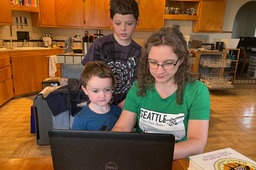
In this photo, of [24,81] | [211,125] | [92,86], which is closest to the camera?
[92,86]

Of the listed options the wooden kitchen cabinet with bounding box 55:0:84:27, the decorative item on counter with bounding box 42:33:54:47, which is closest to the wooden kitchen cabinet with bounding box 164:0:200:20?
the wooden kitchen cabinet with bounding box 55:0:84:27

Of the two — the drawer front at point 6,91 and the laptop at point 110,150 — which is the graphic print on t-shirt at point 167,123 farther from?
the drawer front at point 6,91

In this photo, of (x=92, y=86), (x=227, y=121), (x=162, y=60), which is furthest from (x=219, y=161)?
(x=227, y=121)

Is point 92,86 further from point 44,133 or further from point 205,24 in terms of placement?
point 205,24

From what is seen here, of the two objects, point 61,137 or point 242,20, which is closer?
point 61,137

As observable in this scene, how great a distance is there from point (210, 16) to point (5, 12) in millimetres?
4612

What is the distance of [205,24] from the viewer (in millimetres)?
5035

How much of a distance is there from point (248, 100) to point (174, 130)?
3.97m

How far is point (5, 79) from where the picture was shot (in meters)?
3.50

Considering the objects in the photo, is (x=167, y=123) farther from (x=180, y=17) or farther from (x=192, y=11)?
(x=192, y=11)

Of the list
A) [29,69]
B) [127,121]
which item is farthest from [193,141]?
[29,69]

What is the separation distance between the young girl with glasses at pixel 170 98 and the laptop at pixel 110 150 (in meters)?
0.36

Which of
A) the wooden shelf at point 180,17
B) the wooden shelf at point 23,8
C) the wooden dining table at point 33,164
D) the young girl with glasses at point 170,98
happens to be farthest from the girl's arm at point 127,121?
the wooden shelf at point 180,17

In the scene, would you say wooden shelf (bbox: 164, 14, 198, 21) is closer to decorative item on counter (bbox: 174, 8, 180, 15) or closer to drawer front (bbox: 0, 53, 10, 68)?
decorative item on counter (bbox: 174, 8, 180, 15)
